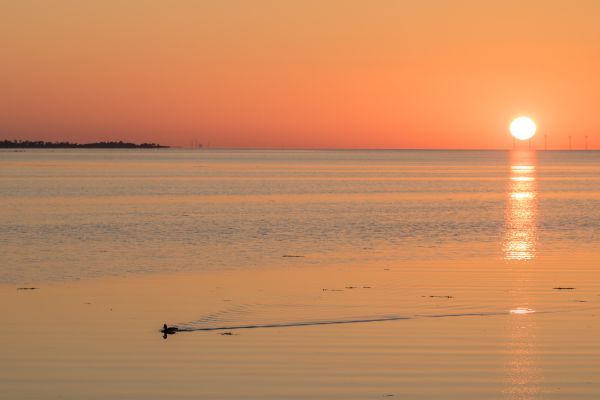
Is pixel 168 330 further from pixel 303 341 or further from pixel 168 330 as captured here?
pixel 303 341

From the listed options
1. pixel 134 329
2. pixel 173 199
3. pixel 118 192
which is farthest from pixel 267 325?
pixel 118 192

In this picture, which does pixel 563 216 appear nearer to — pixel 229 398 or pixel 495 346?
pixel 495 346

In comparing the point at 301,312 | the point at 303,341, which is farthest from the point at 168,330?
the point at 301,312

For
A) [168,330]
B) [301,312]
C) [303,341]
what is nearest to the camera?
[303,341]

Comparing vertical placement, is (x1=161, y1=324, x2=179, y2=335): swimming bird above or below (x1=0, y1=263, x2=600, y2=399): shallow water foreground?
above

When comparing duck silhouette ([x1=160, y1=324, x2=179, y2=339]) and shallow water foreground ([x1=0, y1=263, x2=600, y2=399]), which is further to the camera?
duck silhouette ([x1=160, y1=324, x2=179, y2=339])

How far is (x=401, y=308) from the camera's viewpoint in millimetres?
19438

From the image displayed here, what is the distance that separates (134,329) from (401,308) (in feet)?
17.6

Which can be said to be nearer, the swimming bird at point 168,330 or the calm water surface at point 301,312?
the calm water surface at point 301,312

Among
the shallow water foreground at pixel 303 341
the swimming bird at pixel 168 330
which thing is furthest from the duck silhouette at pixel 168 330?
the shallow water foreground at pixel 303 341

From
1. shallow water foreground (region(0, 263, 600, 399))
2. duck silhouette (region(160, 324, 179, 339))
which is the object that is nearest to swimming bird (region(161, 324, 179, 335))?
duck silhouette (region(160, 324, 179, 339))

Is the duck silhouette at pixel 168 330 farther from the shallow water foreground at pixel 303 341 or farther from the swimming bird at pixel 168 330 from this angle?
the shallow water foreground at pixel 303 341

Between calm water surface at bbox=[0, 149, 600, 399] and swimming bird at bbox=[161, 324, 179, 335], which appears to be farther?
swimming bird at bbox=[161, 324, 179, 335]

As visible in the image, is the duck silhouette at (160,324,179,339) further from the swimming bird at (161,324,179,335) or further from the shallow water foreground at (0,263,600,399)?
the shallow water foreground at (0,263,600,399)
